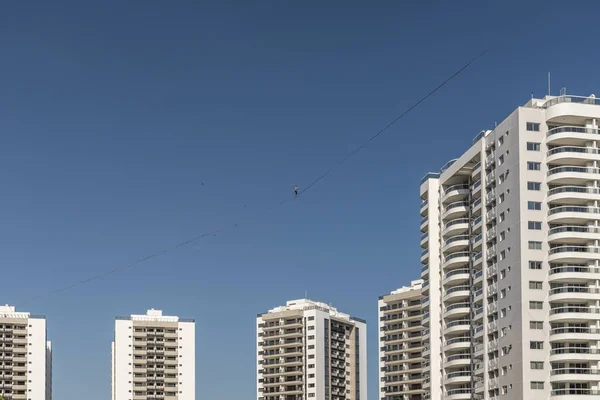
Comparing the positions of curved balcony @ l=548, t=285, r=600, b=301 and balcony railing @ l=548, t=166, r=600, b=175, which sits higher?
balcony railing @ l=548, t=166, r=600, b=175

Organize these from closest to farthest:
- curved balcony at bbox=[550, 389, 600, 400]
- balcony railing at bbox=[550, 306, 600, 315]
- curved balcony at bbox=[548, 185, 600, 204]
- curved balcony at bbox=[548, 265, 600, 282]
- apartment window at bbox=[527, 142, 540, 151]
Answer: curved balcony at bbox=[550, 389, 600, 400]
curved balcony at bbox=[548, 265, 600, 282]
balcony railing at bbox=[550, 306, 600, 315]
curved balcony at bbox=[548, 185, 600, 204]
apartment window at bbox=[527, 142, 540, 151]

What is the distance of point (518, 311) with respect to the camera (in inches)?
3939

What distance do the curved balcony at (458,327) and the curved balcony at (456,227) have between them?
10014mm

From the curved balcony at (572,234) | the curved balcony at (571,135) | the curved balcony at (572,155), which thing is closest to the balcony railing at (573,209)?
the curved balcony at (572,234)

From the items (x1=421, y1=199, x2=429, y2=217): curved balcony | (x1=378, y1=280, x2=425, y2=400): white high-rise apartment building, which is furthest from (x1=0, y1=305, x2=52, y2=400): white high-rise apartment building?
(x1=421, y1=199, x2=429, y2=217): curved balcony

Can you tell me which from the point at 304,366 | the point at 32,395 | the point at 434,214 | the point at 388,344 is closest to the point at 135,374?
the point at 32,395

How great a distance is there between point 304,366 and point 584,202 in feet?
324

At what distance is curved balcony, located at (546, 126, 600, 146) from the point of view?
102062 millimetres

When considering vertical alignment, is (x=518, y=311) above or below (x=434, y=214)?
below

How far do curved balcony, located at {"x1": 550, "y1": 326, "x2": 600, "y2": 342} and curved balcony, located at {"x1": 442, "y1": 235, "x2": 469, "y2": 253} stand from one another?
20.6 metres

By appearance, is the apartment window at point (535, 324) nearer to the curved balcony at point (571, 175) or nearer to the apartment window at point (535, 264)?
the apartment window at point (535, 264)

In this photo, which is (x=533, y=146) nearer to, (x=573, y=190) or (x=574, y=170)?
(x=574, y=170)

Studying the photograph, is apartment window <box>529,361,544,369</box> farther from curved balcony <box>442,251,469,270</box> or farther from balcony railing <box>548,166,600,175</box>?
curved balcony <box>442,251,469,270</box>

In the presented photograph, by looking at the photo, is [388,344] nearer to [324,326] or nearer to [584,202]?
[324,326]
